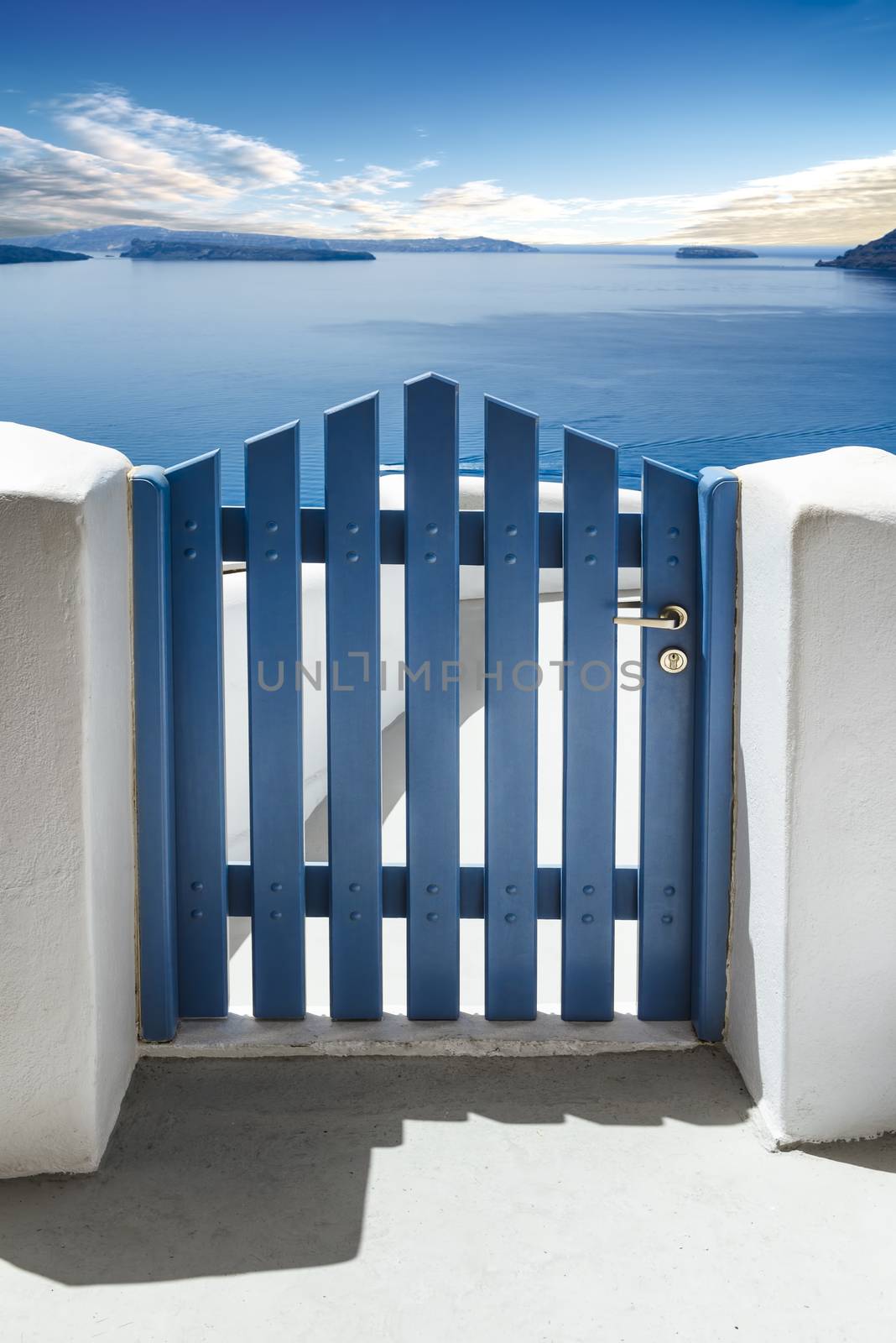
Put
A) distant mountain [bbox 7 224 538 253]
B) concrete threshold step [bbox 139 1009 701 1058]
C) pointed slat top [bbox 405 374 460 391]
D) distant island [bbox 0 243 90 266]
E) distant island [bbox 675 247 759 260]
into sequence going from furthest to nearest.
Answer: distant island [bbox 675 247 759 260], distant island [bbox 0 243 90 266], distant mountain [bbox 7 224 538 253], concrete threshold step [bbox 139 1009 701 1058], pointed slat top [bbox 405 374 460 391]

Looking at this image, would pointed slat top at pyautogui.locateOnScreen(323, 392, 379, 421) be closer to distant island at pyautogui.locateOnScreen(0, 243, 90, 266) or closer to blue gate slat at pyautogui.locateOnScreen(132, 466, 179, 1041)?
blue gate slat at pyautogui.locateOnScreen(132, 466, 179, 1041)

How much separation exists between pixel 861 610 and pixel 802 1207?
40.7 inches

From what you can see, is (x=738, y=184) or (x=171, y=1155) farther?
(x=738, y=184)

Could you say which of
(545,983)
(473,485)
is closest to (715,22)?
(473,485)

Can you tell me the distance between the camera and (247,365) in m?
40.0

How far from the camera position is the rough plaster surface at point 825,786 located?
2094 millimetres

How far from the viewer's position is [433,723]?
8.08 feet

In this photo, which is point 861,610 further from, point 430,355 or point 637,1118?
point 430,355

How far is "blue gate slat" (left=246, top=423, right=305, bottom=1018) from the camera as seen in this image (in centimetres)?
238

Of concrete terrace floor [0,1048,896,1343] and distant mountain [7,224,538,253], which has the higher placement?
distant mountain [7,224,538,253]

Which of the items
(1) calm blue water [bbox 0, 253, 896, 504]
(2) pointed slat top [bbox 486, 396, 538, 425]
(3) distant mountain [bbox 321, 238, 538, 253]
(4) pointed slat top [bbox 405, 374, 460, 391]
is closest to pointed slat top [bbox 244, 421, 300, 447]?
(4) pointed slat top [bbox 405, 374, 460, 391]

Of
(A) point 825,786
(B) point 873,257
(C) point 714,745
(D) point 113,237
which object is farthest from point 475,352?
(A) point 825,786

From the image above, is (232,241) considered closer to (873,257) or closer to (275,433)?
(873,257)

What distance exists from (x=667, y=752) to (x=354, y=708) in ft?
2.16
